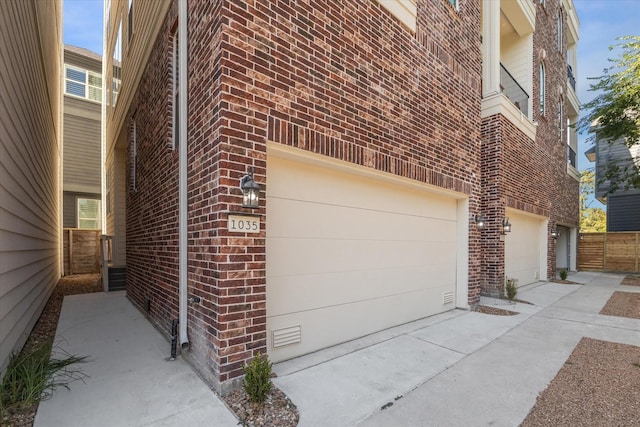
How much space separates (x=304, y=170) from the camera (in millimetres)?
3809

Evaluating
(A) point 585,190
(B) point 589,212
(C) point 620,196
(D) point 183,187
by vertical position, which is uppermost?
(A) point 585,190

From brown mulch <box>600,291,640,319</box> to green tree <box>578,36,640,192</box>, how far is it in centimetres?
647

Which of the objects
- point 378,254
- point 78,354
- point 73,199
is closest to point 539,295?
point 378,254

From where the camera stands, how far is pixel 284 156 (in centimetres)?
352

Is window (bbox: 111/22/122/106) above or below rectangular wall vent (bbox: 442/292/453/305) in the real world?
above

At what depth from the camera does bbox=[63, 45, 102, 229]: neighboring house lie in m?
12.9

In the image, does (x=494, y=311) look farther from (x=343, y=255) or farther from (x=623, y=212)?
(x=623, y=212)

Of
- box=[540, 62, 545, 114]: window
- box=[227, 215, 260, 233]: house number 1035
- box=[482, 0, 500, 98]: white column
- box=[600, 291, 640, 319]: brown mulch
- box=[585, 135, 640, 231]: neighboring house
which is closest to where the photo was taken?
box=[227, 215, 260, 233]: house number 1035

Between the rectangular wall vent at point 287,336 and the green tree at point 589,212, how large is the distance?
31977mm

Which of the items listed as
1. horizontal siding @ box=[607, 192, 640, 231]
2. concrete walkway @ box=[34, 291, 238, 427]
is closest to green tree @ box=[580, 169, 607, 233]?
horizontal siding @ box=[607, 192, 640, 231]

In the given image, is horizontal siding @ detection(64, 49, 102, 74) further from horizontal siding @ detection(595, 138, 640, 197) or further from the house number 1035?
horizontal siding @ detection(595, 138, 640, 197)

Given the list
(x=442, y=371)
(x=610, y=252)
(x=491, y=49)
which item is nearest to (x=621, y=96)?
(x=491, y=49)

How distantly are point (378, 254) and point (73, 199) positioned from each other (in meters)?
14.1

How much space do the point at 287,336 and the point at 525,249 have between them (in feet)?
30.4
